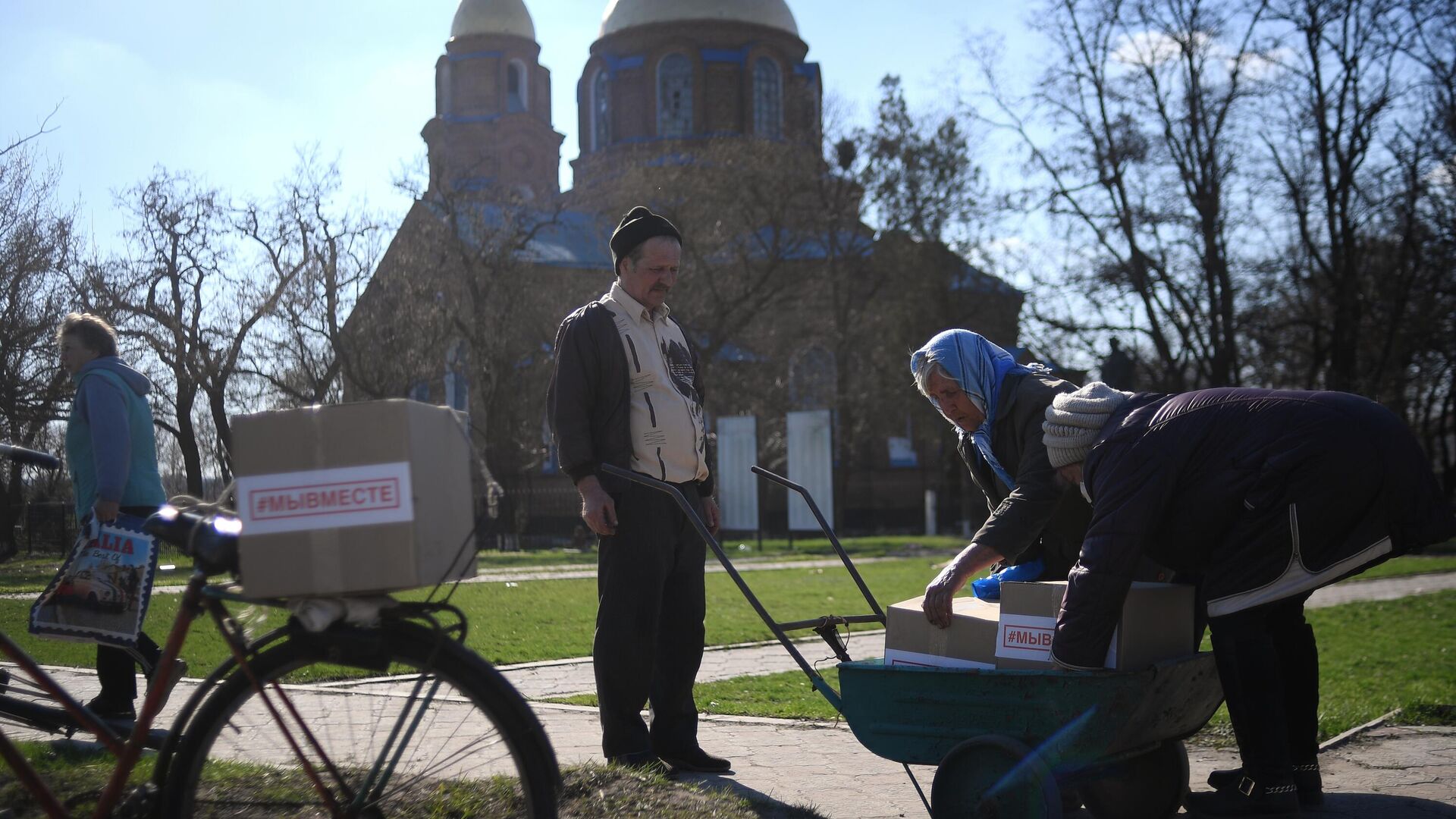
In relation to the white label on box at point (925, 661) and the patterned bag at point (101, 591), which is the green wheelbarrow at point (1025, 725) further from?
the patterned bag at point (101, 591)

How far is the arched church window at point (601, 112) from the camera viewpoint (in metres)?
50.3

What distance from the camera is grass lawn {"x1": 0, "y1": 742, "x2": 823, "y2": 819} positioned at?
9.92ft

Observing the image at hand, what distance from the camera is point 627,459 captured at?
4664 millimetres

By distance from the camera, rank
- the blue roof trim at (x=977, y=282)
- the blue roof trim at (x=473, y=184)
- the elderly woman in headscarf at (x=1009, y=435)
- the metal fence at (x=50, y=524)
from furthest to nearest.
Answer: the blue roof trim at (x=977, y=282), the blue roof trim at (x=473, y=184), the metal fence at (x=50, y=524), the elderly woman in headscarf at (x=1009, y=435)

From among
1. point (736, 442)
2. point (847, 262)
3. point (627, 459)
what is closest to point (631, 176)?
point (847, 262)

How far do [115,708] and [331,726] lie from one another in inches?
116

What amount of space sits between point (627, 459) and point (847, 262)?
1235 inches

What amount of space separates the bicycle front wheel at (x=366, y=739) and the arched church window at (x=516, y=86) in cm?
5431

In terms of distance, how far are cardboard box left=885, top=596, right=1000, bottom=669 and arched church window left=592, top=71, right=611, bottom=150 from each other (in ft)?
157

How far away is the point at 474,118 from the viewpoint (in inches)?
2133

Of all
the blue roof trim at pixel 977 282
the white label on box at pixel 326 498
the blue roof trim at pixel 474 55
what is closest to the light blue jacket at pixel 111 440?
the white label on box at pixel 326 498

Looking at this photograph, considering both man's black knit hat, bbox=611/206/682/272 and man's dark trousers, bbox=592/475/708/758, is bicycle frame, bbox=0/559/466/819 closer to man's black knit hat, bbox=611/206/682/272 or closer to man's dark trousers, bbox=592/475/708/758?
man's dark trousers, bbox=592/475/708/758

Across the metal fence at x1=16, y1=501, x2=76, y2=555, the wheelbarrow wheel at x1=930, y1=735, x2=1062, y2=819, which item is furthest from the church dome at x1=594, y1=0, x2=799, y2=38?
the wheelbarrow wheel at x1=930, y1=735, x2=1062, y2=819

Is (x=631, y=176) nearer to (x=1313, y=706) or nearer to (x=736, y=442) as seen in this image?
(x=736, y=442)
